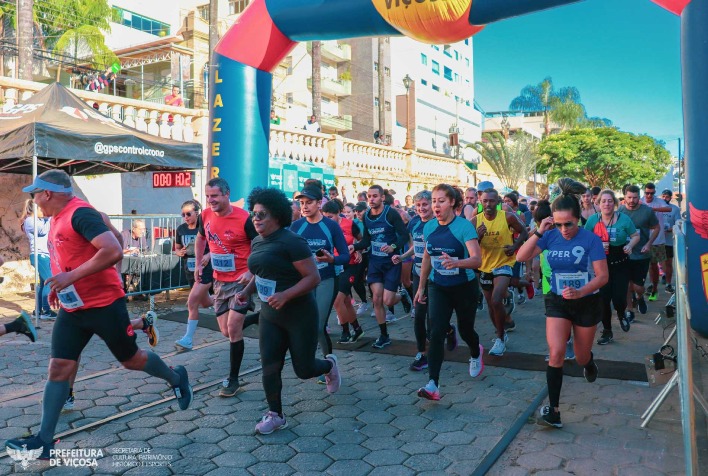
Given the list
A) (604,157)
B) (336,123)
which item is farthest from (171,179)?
(604,157)

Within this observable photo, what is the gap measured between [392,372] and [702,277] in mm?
3983

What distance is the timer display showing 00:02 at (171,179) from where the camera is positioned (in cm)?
1167

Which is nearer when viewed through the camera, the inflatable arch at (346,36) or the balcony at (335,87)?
the inflatable arch at (346,36)

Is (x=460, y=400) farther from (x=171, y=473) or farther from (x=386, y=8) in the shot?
(x=386, y=8)

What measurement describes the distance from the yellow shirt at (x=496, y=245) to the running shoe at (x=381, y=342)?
1435mm

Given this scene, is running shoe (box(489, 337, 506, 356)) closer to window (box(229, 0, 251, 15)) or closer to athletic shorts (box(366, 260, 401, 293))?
athletic shorts (box(366, 260, 401, 293))

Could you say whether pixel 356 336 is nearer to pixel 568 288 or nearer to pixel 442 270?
pixel 442 270

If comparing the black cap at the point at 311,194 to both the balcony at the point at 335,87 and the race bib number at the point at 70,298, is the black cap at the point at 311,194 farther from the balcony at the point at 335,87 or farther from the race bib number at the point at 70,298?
the balcony at the point at 335,87

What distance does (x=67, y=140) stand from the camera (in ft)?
28.3

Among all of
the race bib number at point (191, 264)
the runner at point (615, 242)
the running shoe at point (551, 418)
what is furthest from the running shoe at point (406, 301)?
the running shoe at point (551, 418)

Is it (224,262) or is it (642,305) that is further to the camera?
(642,305)

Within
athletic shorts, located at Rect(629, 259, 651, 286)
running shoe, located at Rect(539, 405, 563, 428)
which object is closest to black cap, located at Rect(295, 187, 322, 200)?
running shoe, located at Rect(539, 405, 563, 428)

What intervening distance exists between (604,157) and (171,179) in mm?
38204

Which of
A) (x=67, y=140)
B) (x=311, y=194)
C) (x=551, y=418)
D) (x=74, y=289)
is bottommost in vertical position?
(x=551, y=418)
